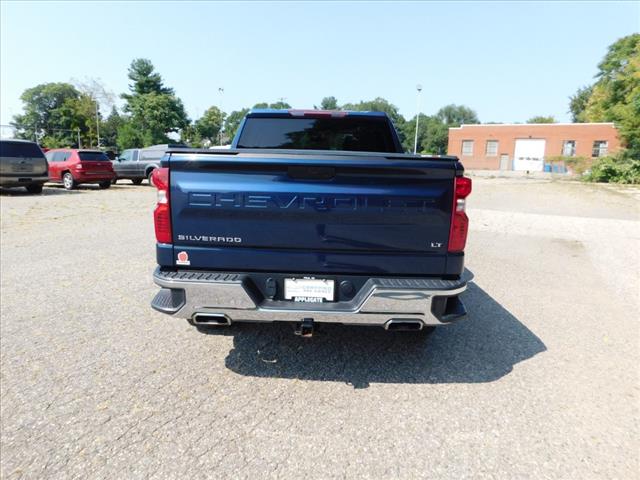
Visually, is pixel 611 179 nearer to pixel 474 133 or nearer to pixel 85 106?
pixel 474 133

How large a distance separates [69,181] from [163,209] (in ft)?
61.2

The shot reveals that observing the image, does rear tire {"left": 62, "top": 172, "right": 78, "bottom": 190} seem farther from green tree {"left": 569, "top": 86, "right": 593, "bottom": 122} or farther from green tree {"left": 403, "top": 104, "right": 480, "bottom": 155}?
green tree {"left": 569, "top": 86, "right": 593, "bottom": 122}

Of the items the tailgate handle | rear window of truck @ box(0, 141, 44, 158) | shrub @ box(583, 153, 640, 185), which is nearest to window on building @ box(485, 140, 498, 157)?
shrub @ box(583, 153, 640, 185)

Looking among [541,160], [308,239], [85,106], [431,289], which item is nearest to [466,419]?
[431,289]

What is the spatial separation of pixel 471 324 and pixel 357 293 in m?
2.07

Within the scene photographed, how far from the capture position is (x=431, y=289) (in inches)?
108

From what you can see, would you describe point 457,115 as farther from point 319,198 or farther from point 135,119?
point 319,198

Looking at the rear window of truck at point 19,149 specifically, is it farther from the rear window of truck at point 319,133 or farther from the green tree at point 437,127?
the green tree at point 437,127

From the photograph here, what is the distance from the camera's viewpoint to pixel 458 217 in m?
2.78

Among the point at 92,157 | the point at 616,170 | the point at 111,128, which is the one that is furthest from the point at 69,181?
the point at 111,128

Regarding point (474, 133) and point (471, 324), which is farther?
point (474, 133)

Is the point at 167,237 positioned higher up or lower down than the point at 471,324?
higher up

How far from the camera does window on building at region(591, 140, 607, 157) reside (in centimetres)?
5269

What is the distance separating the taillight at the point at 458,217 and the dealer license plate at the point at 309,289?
0.89 metres
